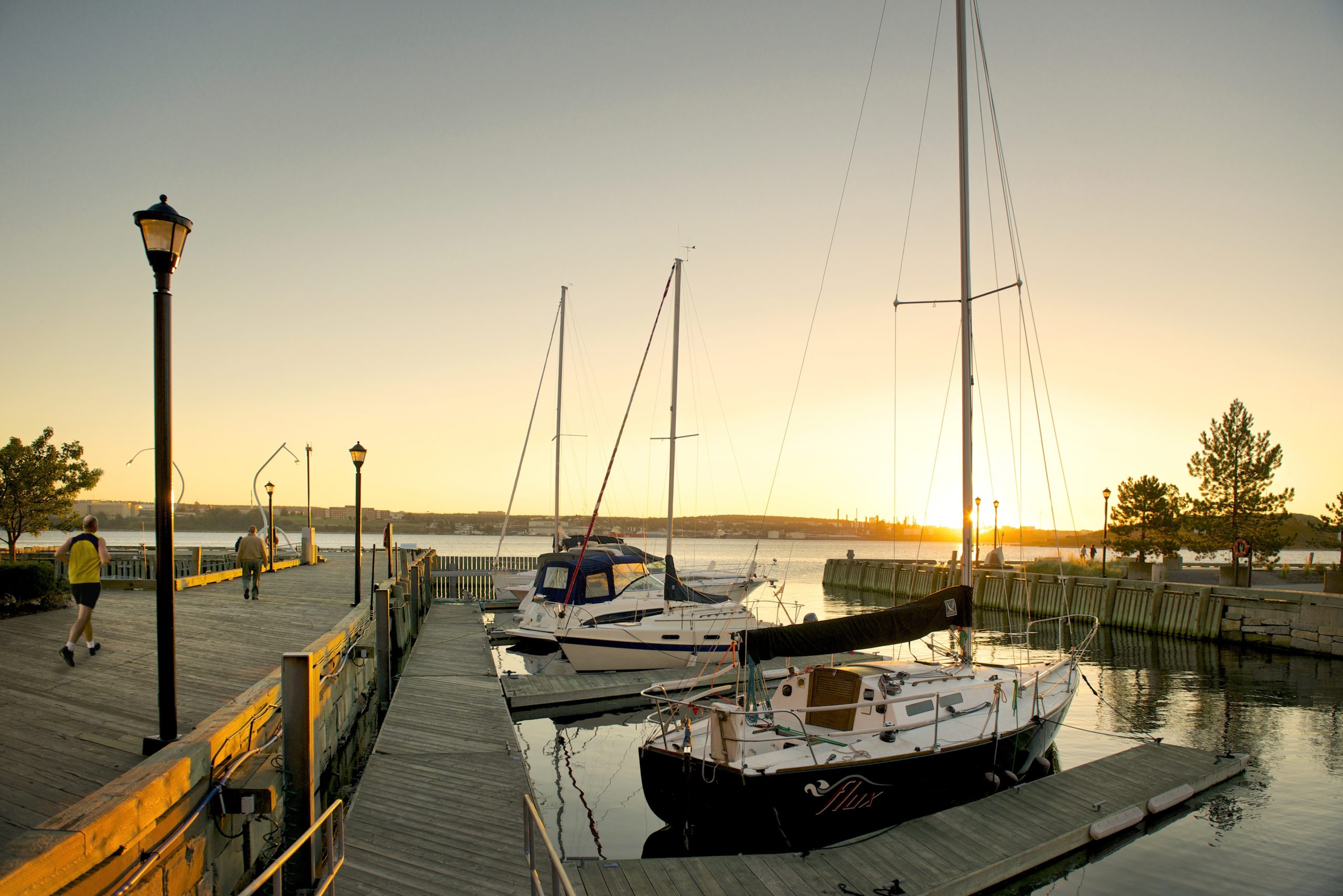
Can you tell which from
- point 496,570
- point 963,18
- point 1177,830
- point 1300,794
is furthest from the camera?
point 496,570

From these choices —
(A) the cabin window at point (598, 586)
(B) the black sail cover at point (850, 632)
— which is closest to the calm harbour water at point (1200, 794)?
(A) the cabin window at point (598, 586)

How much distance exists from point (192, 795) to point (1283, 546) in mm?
52819

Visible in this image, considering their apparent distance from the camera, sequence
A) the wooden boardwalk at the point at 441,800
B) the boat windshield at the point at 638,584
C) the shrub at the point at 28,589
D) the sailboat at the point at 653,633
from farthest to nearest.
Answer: the boat windshield at the point at 638,584, the sailboat at the point at 653,633, the shrub at the point at 28,589, the wooden boardwalk at the point at 441,800

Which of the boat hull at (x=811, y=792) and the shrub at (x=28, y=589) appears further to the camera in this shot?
the shrub at (x=28, y=589)

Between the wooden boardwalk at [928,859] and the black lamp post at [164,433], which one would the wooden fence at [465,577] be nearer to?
the wooden boardwalk at [928,859]

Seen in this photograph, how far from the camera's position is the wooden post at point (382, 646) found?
55.9ft

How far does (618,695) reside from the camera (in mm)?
17953

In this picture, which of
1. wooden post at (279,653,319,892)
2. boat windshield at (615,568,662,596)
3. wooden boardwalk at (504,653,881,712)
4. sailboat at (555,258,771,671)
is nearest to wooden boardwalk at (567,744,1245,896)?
wooden post at (279,653,319,892)

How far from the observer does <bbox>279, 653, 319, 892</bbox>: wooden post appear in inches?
283

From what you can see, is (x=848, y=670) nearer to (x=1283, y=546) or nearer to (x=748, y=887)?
(x=748, y=887)

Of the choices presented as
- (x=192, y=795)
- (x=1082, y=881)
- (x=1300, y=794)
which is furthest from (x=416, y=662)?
(x=1300, y=794)

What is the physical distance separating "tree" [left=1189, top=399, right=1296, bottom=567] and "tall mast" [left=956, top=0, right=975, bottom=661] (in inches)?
1521

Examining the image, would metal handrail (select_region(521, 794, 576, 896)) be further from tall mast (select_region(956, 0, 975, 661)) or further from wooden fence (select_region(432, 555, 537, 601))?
wooden fence (select_region(432, 555, 537, 601))

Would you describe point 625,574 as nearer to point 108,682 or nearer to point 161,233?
point 108,682
